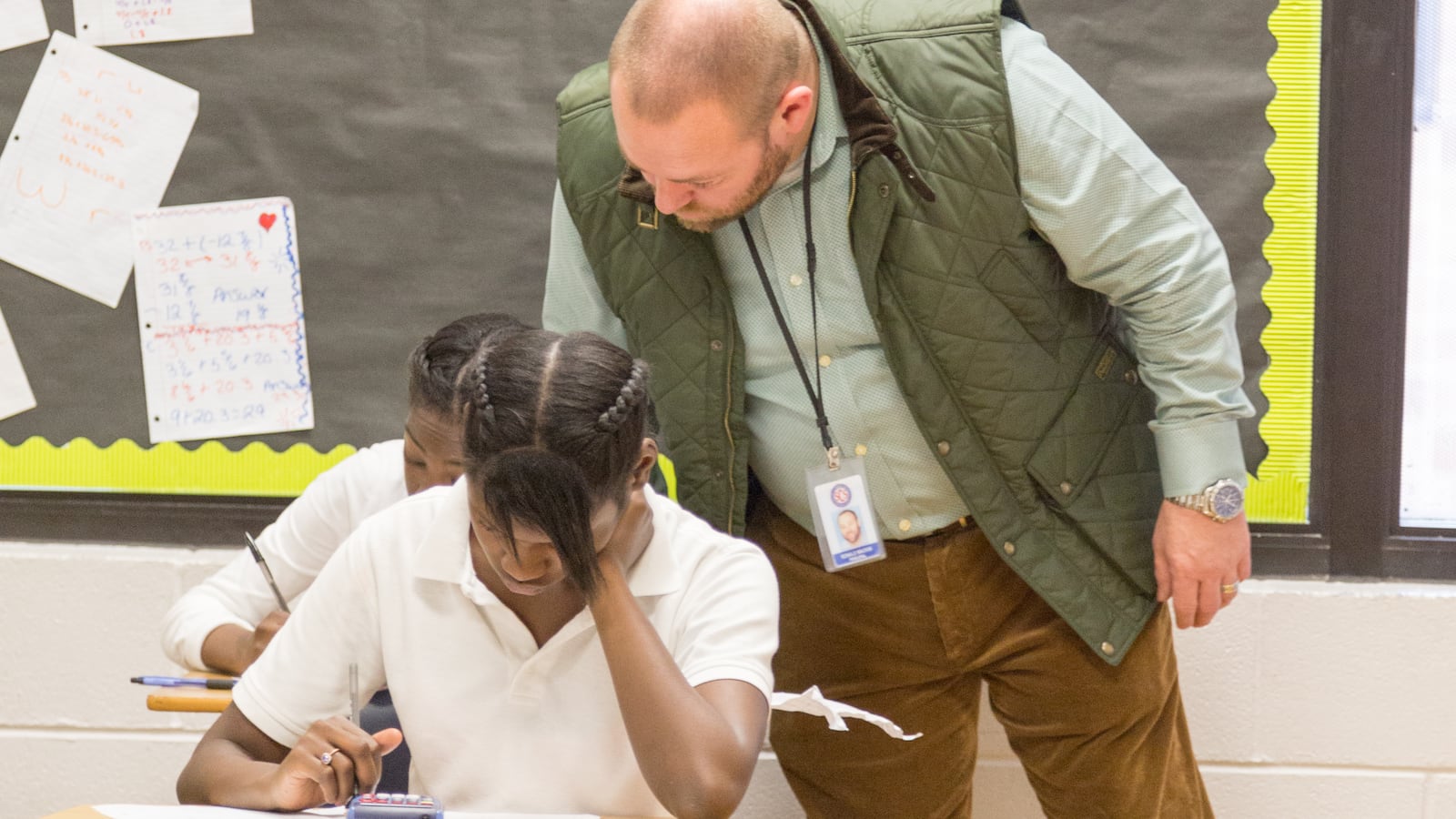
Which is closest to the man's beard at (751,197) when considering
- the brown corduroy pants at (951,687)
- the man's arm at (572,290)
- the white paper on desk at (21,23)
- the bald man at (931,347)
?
the bald man at (931,347)

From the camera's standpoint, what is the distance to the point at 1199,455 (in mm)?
1694

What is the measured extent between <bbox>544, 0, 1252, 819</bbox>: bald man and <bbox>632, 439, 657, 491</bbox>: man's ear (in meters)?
0.33

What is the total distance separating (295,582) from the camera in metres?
1.98

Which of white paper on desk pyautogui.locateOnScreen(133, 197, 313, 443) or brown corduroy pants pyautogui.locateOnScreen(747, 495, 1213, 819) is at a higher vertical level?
white paper on desk pyautogui.locateOnScreen(133, 197, 313, 443)

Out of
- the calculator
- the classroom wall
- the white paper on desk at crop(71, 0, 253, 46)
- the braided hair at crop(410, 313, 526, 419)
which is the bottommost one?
the classroom wall

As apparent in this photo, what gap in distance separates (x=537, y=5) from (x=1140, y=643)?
1395 mm

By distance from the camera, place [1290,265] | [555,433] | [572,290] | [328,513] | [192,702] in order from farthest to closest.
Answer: [1290,265] → [328,513] → [572,290] → [192,702] → [555,433]

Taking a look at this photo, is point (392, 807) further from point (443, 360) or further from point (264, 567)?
point (264, 567)

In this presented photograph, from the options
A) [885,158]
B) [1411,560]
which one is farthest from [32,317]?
[1411,560]

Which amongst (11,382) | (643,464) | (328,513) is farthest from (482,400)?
(11,382)

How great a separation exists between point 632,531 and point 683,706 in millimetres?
207

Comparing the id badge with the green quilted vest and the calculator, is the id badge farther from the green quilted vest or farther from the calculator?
the calculator

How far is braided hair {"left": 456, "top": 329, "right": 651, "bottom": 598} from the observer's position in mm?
1264

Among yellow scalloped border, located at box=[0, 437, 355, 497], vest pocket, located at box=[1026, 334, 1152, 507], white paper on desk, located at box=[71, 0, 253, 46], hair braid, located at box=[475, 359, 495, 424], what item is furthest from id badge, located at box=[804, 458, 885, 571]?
white paper on desk, located at box=[71, 0, 253, 46]
